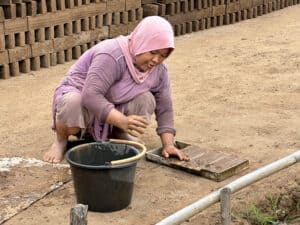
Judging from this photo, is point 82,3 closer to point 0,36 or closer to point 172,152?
point 0,36

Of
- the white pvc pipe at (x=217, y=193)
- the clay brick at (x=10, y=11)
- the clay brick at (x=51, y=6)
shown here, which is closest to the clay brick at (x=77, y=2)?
the clay brick at (x=51, y=6)

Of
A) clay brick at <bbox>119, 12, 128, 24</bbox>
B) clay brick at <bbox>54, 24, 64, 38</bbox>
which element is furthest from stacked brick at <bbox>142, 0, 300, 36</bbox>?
clay brick at <bbox>54, 24, 64, 38</bbox>

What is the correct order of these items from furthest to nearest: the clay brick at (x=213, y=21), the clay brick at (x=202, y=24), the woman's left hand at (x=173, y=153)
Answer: the clay brick at (x=213, y=21), the clay brick at (x=202, y=24), the woman's left hand at (x=173, y=153)

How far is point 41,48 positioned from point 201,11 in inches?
114

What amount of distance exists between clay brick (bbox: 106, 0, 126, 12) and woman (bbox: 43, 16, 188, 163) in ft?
11.6

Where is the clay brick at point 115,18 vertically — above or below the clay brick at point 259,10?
above

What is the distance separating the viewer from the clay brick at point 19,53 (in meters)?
6.41

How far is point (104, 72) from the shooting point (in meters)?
3.70

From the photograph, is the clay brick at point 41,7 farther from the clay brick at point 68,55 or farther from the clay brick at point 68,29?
the clay brick at point 68,55

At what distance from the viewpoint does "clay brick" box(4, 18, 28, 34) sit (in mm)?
6312

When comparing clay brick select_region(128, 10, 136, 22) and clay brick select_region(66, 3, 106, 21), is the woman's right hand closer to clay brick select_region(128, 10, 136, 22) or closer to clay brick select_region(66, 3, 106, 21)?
clay brick select_region(66, 3, 106, 21)

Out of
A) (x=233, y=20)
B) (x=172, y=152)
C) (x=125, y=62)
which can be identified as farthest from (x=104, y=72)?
(x=233, y=20)

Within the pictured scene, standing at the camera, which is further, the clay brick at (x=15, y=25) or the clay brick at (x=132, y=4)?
the clay brick at (x=132, y=4)

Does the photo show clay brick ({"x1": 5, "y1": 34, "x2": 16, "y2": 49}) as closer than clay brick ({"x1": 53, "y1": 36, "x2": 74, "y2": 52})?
Yes
